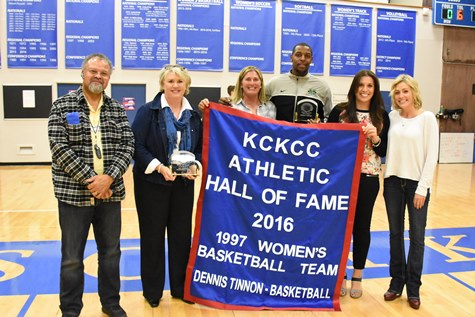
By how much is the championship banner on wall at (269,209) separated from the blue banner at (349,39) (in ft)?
26.9

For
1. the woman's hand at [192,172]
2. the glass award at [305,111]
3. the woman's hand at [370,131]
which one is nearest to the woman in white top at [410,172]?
the woman's hand at [370,131]

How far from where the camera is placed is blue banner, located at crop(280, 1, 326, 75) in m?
10.3

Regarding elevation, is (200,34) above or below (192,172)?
above

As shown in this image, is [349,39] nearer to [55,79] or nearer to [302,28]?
[302,28]

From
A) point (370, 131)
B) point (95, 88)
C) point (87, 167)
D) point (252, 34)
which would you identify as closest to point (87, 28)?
point (252, 34)

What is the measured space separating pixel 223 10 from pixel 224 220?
25.8 feet


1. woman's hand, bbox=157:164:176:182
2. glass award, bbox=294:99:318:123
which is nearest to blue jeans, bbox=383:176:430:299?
glass award, bbox=294:99:318:123

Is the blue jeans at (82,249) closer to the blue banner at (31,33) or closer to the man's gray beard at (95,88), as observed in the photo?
the man's gray beard at (95,88)

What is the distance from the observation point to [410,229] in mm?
3072

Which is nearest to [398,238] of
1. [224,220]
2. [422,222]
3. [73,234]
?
[422,222]

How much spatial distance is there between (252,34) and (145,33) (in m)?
2.36

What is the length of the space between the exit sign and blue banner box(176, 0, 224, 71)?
211 inches

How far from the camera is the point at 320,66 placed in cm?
1063

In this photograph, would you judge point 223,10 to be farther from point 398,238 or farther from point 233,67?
point 398,238
